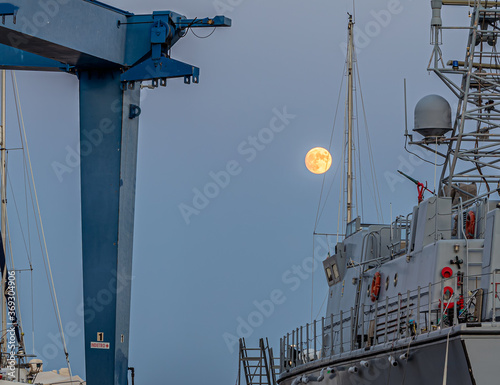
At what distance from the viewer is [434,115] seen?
1784cm

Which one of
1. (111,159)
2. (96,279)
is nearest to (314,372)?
(96,279)

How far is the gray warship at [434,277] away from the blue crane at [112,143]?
12.6 feet

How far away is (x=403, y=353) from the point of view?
13.2 metres

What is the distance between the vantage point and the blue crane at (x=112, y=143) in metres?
17.6

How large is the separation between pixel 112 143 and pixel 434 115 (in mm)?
6075

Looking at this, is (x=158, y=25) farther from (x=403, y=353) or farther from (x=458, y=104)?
(x=403, y=353)

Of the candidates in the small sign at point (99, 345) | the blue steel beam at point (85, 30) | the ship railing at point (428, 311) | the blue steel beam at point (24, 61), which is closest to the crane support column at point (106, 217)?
the small sign at point (99, 345)

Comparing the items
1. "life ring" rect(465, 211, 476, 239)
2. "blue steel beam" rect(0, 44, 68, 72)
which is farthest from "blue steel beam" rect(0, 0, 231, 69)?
"life ring" rect(465, 211, 476, 239)

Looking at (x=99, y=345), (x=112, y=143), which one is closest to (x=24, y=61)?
(x=112, y=143)

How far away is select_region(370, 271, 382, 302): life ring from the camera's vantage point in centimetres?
1645

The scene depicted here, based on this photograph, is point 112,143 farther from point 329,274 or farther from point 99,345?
point 329,274

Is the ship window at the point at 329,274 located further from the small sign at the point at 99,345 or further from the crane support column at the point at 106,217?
the small sign at the point at 99,345

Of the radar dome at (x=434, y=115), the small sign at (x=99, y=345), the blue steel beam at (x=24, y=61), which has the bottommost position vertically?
the small sign at (x=99, y=345)

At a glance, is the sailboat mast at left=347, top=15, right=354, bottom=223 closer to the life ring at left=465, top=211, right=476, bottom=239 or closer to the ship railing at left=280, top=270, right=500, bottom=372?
the ship railing at left=280, top=270, right=500, bottom=372
